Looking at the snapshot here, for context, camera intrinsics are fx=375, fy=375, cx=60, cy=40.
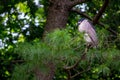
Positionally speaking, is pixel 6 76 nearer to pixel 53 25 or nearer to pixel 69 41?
pixel 53 25

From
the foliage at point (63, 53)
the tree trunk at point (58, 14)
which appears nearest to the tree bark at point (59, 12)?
the tree trunk at point (58, 14)

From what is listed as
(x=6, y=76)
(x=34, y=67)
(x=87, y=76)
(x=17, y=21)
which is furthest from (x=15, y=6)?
(x=34, y=67)

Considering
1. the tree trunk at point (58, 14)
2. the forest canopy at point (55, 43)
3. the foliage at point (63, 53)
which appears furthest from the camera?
the tree trunk at point (58, 14)

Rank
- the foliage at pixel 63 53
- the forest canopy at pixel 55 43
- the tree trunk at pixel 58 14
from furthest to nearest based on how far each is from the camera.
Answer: the tree trunk at pixel 58 14
the forest canopy at pixel 55 43
the foliage at pixel 63 53

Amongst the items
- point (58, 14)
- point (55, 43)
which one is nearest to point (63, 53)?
point (55, 43)

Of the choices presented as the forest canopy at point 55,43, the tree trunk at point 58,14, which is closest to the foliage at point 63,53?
the forest canopy at point 55,43

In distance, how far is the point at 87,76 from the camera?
668 cm

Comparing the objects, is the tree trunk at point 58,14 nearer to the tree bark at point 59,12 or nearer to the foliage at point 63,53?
the tree bark at point 59,12

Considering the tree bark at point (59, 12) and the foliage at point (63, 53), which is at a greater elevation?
the tree bark at point (59, 12)

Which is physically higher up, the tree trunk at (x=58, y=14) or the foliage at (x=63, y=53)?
the tree trunk at (x=58, y=14)

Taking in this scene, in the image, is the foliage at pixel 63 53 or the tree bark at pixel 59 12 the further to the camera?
the tree bark at pixel 59 12

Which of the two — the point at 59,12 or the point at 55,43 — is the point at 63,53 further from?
the point at 59,12

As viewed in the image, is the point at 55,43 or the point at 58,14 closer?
the point at 55,43

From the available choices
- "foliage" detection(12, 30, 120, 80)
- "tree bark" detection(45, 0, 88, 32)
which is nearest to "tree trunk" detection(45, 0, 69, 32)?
"tree bark" detection(45, 0, 88, 32)
